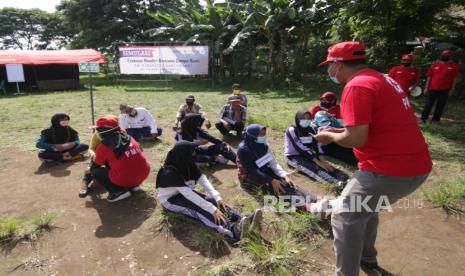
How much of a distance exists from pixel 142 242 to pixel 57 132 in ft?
10.5

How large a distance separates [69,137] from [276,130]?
424cm

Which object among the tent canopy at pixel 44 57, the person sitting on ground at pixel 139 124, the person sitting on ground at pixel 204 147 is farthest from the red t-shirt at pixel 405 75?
the tent canopy at pixel 44 57

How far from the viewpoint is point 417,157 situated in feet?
6.93

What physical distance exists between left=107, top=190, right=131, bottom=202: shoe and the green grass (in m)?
3.74

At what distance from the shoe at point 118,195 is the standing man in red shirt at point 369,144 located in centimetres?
282

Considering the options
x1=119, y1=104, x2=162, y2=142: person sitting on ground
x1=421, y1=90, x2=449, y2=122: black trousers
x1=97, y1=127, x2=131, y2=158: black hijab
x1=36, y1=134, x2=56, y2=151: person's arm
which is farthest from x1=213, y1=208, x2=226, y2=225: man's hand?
x1=421, y1=90, x2=449, y2=122: black trousers

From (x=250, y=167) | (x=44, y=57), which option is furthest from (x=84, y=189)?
(x=44, y=57)

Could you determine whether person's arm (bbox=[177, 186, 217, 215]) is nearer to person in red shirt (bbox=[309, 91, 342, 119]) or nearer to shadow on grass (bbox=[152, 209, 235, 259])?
shadow on grass (bbox=[152, 209, 235, 259])

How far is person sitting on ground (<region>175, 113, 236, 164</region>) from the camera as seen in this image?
17.6ft

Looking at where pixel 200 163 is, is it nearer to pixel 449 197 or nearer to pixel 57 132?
pixel 57 132

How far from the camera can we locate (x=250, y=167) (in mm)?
4219

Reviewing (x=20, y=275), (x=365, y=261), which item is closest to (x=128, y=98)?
(x=20, y=275)

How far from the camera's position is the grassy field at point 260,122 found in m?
3.03

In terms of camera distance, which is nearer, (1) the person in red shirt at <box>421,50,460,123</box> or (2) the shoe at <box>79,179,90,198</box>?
(2) the shoe at <box>79,179,90,198</box>
